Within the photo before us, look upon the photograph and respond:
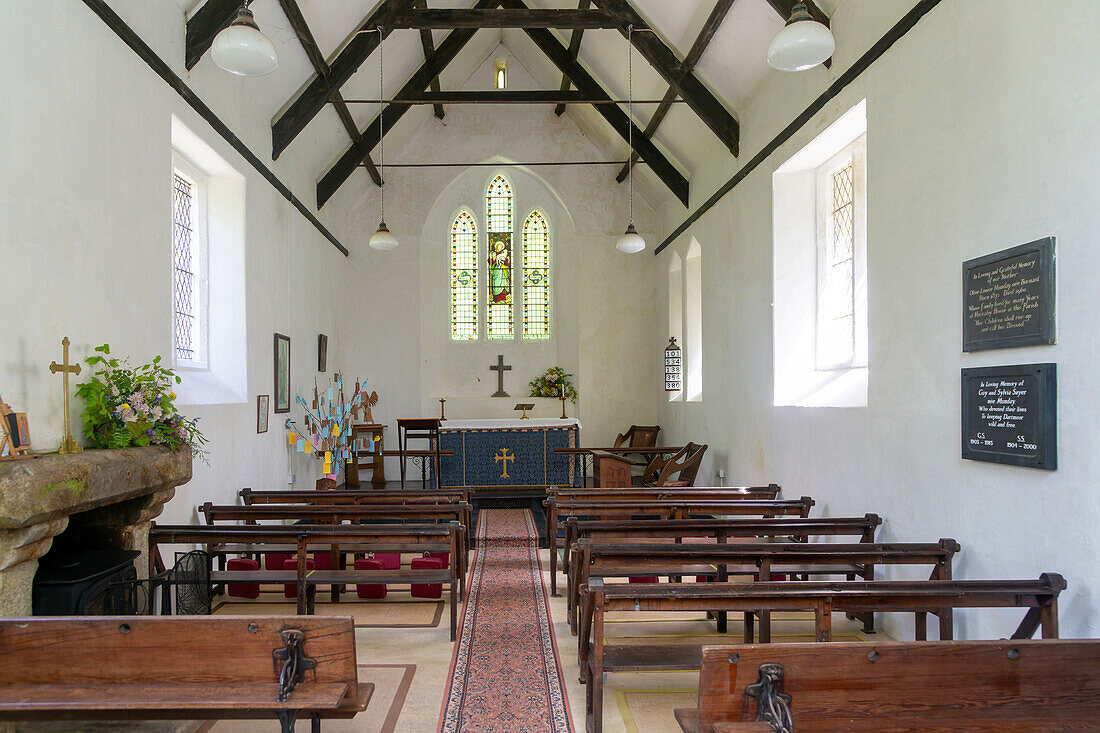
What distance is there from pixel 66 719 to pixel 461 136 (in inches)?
447

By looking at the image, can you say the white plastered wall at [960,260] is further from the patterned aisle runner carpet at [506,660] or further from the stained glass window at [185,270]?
the stained glass window at [185,270]

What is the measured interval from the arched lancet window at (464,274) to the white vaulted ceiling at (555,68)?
1569mm

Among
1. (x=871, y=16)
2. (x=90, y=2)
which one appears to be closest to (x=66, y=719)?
(x=90, y=2)

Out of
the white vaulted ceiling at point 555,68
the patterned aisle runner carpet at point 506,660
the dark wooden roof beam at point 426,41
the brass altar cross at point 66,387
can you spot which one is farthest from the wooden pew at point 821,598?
the dark wooden roof beam at point 426,41

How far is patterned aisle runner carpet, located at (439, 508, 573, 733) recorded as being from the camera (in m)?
3.46

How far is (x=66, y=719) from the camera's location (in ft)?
8.02

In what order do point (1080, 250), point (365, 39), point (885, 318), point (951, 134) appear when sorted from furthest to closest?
point (365, 39) < point (885, 318) < point (951, 134) < point (1080, 250)

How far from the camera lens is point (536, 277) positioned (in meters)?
13.5

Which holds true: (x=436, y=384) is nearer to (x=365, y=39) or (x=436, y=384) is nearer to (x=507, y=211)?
(x=507, y=211)

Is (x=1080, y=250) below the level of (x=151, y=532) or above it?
above

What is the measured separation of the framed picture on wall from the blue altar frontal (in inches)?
102

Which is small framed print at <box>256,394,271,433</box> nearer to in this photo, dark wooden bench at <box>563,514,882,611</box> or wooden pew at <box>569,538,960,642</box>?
dark wooden bench at <box>563,514,882,611</box>

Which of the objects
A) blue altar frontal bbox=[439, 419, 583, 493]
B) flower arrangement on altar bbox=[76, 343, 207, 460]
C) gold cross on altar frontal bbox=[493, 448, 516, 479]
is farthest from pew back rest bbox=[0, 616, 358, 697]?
gold cross on altar frontal bbox=[493, 448, 516, 479]

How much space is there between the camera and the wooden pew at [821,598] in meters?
3.07
